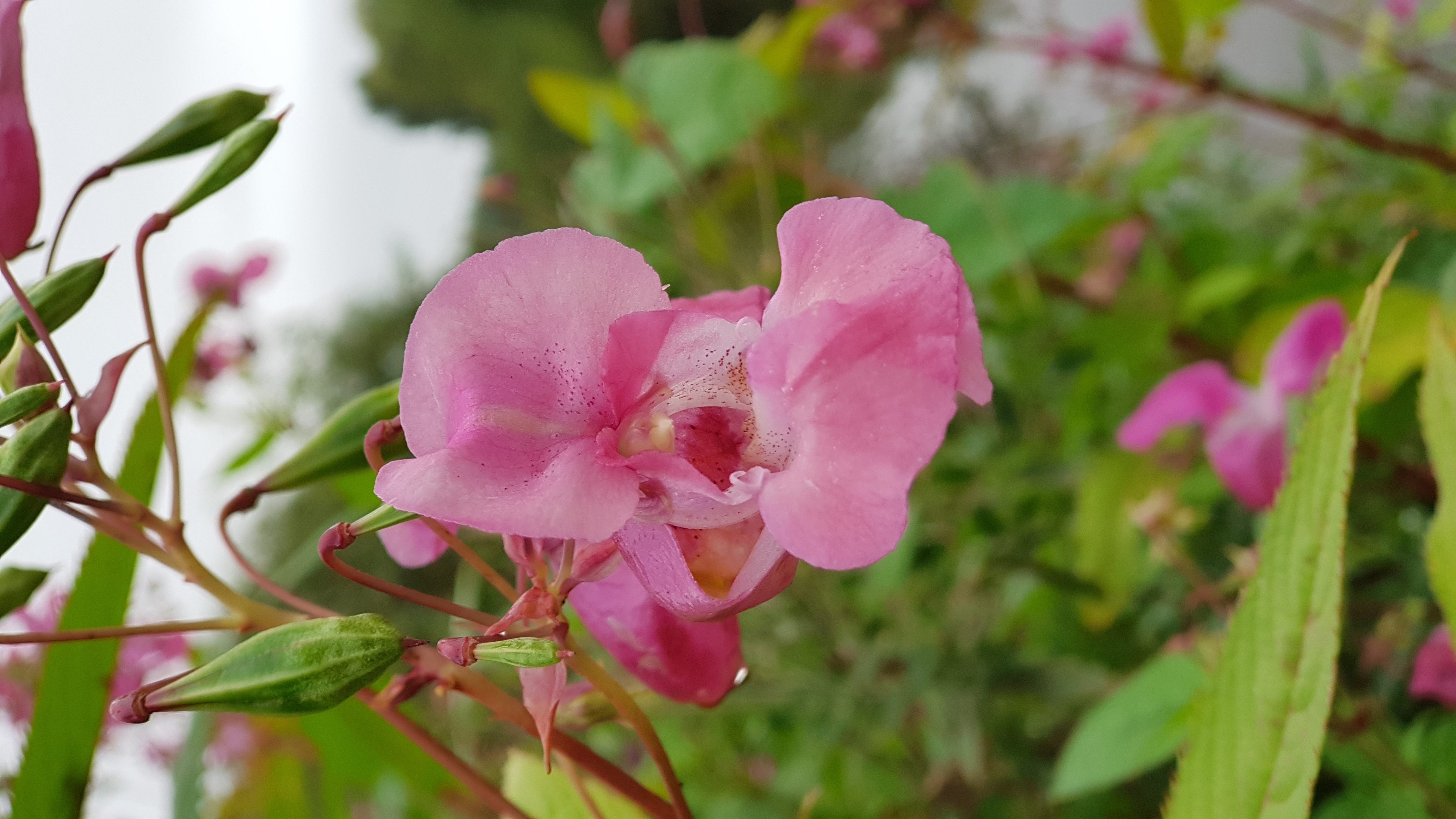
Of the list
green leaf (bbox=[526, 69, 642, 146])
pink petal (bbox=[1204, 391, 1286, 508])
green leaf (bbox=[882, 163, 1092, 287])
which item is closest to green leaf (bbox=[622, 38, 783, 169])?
green leaf (bbox=[526, 69, 642, 146])

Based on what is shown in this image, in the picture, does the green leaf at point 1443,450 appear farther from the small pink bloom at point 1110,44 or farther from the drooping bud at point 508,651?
the small pink bloom at point 1110,44

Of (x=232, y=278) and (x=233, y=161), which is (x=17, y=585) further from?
(x=232, y=278)

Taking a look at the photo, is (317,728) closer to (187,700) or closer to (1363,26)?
(187,700)

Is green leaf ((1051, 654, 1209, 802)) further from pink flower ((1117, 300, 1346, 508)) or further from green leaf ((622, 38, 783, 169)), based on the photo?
green leaf ((622, 38, 783, 169))

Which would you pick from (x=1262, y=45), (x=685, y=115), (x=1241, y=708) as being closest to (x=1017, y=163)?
(x=1262, y=45)

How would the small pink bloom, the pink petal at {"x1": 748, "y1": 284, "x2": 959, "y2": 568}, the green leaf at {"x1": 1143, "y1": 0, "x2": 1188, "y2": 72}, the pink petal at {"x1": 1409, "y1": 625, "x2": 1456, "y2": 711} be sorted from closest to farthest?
1. the pink petal at {"x1": 748, "y1": 284, "x2": 959, "y2": 568}
2. the pink petal at {"x1": 1409, "y1": 625, "x2": 1456, "y2": 711}
3. the green leaf at {"x1": 1143, "y1": 0, "x2": 1188, "y2": 72}
4. the small pink bloom

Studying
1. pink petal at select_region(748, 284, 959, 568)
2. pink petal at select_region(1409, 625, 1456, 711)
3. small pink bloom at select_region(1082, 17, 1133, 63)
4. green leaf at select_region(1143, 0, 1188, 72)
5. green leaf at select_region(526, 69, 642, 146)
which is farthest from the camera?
green leaf at select_region(526, 69, 642, 146)

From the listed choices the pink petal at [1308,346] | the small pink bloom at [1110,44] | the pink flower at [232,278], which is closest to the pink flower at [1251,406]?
the pink petal at [1308,346]
